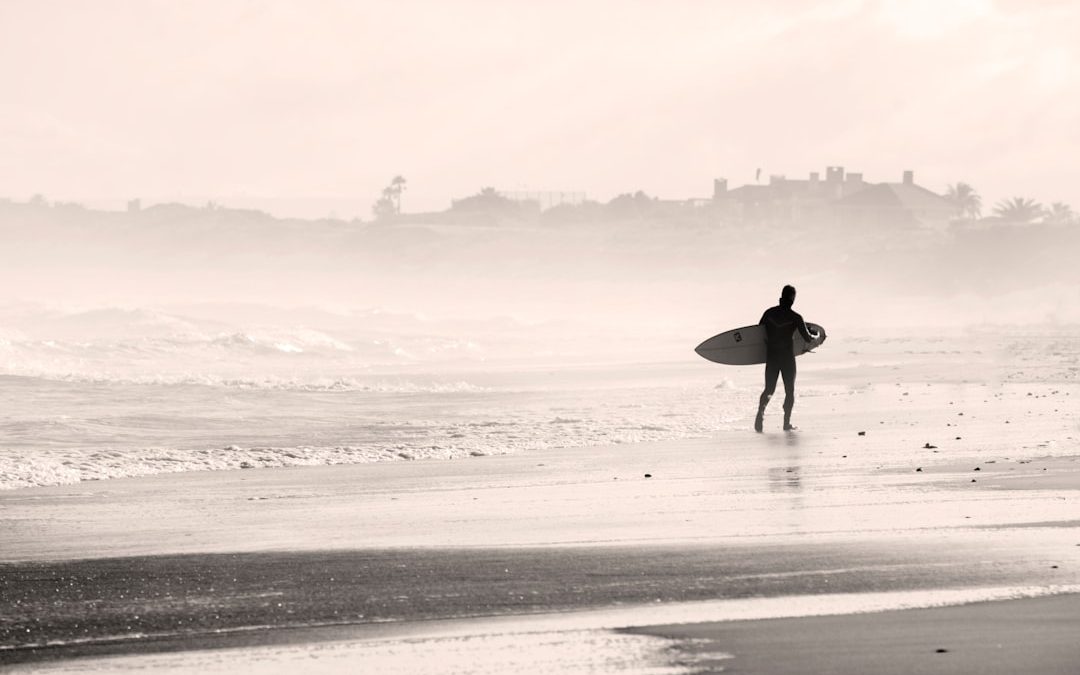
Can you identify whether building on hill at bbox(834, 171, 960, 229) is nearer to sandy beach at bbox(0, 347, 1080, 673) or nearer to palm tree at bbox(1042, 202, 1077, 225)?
palm tree at bbox(1042, 202, 1077, 225)

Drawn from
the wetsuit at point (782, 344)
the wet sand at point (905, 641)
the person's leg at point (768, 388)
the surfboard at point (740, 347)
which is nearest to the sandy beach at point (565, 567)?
the wet sand at point (905, 641)

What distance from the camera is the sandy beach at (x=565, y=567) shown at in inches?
207

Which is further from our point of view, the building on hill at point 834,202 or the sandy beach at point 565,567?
the building on hill at point 834,202

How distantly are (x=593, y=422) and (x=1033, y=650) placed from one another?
470 inches

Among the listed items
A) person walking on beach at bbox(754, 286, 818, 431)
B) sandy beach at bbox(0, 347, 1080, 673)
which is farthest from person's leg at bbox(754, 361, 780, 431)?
sandy beach at bbox(0, 347, 1080, 673)

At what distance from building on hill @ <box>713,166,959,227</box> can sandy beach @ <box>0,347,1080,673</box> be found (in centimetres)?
13487

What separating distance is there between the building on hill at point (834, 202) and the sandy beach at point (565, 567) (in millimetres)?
134872

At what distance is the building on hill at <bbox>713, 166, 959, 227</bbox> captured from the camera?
472 ft

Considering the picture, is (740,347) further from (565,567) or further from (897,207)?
(897,207)

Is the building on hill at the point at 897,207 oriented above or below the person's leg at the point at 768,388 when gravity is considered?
above

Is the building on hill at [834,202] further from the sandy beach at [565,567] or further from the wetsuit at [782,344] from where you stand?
the sandy beach at [565,567]

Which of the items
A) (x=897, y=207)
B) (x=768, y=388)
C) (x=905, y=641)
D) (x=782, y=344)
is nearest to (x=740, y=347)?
(x=782, y=344)

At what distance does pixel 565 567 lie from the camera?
272 inches

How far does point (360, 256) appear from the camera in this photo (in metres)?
168
